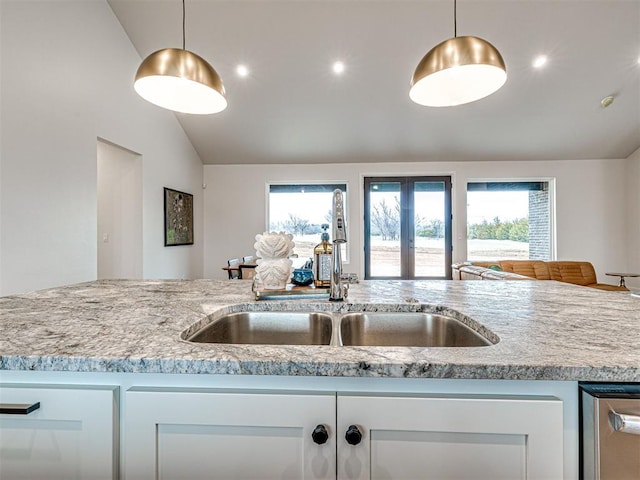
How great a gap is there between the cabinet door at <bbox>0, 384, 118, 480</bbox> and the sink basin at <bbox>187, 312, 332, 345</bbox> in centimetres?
51

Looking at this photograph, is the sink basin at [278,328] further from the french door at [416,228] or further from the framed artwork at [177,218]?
the french door at [416,228]

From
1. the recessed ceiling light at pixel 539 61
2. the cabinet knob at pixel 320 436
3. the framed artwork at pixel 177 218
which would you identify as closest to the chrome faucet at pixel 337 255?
the cabinet knob at pixel 320 436

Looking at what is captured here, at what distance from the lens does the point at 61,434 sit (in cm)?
67

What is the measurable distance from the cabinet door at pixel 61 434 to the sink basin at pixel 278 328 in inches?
20.2

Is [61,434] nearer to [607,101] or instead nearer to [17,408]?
[17,408]

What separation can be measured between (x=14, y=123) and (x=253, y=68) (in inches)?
103

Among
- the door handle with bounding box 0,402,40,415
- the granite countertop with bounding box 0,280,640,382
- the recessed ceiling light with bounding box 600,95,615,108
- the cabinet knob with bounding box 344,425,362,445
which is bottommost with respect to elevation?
the cabinet knob with bounding box 344,425,362,445

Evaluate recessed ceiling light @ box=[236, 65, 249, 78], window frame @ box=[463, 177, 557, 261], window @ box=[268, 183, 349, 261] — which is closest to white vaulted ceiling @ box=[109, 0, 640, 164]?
recessed ceiling light @ box=[236, 65, 249, 78]

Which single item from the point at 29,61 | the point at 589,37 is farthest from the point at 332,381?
the point at 589,37

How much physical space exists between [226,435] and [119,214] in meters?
4.37

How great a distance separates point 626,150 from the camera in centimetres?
549

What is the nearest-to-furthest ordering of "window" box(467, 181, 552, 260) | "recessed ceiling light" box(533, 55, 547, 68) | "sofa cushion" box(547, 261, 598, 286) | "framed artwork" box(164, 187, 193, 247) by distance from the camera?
"recessed ceiling light" box(533, 55, 547, 68) → "framed artwork" box(164, 187, 193, 247) → "sofa cushion" box(547, 261, 598, 286) → "window" box(467, 181, 552, 260)

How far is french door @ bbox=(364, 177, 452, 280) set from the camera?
5977mm

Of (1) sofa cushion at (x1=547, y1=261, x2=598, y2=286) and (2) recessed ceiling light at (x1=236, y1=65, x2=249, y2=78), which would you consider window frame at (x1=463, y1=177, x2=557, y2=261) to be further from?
(2) recessed ceiling light at (x1=236, y1=65, x2=249, y2=78)
